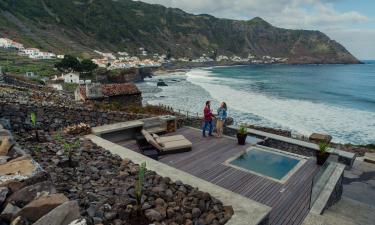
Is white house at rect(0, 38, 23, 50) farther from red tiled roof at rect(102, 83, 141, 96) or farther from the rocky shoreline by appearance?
the rocky shoreline

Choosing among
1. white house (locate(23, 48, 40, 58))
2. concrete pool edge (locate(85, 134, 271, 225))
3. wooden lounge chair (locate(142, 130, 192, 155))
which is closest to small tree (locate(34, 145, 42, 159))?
concrete pool edge (locate(85, 134, 271, 225))

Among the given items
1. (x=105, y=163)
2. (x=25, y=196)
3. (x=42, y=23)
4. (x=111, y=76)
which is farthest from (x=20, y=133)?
(x=42, y=23)

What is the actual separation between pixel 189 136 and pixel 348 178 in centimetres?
625

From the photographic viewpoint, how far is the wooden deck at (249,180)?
6.50 m

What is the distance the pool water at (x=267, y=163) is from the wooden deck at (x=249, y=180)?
33cm

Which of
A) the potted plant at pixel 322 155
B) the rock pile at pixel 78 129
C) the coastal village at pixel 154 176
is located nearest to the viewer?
the coastal village at pixel 154 176

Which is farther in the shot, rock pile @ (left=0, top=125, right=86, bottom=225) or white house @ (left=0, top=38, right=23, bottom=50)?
white house @ (left=0, top=38, right=23, bottom=50)

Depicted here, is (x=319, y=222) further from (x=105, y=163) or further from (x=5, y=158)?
(x=5, y=158)

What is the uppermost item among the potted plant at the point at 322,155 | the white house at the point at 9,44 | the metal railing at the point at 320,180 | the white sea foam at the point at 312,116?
the white house at the point at 9,44

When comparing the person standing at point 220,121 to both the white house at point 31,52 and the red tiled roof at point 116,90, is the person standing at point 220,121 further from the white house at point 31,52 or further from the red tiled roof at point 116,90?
the white house at point 31,52

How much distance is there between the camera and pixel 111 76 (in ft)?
261

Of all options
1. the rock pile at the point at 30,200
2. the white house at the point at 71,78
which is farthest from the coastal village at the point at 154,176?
the white house at the point at 71,78

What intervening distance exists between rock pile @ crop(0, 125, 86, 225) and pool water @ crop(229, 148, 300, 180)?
19.2 ft

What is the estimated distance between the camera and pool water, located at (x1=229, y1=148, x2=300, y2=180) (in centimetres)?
844
